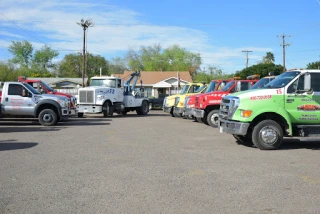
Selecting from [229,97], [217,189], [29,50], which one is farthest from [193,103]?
[29,50]

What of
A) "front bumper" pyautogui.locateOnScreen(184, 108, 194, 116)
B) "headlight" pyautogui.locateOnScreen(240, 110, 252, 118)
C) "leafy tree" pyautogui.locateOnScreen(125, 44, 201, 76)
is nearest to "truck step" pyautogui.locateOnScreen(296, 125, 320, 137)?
"headlight" pyautogui.locateOnScreen(240, 110, 252, 118)

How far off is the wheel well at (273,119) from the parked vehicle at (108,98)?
13739 millimetres

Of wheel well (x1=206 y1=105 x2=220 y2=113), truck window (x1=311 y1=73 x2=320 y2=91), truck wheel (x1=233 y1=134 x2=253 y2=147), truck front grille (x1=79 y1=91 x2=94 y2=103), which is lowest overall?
truck wheel (x1=233 y1=134 x2=253 y2=147)

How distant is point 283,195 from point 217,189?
1.05 meters

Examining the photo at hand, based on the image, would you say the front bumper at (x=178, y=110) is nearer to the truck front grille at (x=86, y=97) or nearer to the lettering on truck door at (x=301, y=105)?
the truck front grille at (x=86, y=97)

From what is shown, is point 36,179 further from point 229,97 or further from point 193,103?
point 193,103

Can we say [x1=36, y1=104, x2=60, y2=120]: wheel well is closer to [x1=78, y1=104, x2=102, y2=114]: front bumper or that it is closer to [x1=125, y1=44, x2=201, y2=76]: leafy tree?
[x1=78, y1=104, x2=102, y2=114]: front bumper

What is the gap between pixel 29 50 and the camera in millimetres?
91812

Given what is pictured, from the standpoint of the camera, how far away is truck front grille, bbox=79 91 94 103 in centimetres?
2278

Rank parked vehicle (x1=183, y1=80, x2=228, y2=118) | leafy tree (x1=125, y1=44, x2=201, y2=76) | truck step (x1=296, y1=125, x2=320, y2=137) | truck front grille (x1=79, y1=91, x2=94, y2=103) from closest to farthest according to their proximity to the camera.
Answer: truck step (x1=296, y1=125, x2=320, y2=137) → parked vehicle (x1=183, y1=80, x2=228, y2=118) → truck front grille (x1=79, y1=91, x2=94, y2=103) → leafy tree (x1=125, y1=44, x2=201, y2=76)

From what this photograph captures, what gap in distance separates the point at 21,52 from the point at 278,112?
3516 inches

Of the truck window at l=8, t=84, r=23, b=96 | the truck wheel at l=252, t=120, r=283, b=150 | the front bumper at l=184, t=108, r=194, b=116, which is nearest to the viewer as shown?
the truck wheel at l=252, t=120, r=283, b=150

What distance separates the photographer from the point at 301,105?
34.3 ft

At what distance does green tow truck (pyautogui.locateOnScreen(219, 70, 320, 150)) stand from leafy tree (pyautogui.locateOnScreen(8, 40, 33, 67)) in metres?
87.2
